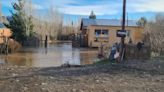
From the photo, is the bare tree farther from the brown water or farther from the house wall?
the house wall

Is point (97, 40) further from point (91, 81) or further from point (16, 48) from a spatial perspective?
point (91, 81)

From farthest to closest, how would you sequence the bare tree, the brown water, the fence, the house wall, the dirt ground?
the house wall < the bare tree < the brown water < the fence < the dirt ground

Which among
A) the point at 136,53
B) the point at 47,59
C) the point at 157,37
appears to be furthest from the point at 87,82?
the point at 157,37

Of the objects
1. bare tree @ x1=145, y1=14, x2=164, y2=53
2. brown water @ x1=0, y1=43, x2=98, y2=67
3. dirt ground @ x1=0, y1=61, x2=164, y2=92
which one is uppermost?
bare tree @ x1=145, y1=14, x2=164, y2=53

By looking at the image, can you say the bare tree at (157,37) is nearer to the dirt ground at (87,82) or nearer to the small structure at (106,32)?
the small structure at (106,32)

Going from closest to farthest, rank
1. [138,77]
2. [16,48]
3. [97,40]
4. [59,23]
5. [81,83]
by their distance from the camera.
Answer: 1. [81,83]
2. [138,77]
3. [16,48]
4. [97,40]
5. [59,23]

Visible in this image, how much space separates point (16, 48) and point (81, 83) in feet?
85.7

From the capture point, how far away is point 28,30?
44.3 m

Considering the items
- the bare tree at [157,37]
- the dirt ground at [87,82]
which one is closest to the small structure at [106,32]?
the bare tree at [157,37]

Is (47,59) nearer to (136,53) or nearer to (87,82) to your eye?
(136,53)

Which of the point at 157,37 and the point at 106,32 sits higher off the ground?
the point at 106,32

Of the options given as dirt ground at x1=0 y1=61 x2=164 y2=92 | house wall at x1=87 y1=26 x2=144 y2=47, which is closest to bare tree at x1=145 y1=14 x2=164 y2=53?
house wall at x1=87 y1=26 x2=144 y2=47

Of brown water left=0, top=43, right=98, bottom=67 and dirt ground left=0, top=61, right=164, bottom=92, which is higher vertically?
dirt ground left=0, top=61, right=164, bottom=92

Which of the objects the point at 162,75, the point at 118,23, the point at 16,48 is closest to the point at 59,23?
the point at 118,23
